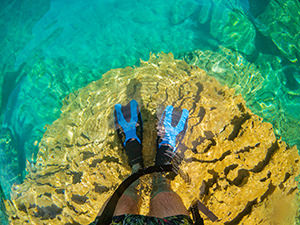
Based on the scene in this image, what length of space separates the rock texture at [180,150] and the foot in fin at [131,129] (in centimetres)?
10

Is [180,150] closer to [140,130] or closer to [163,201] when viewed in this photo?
[140,130]

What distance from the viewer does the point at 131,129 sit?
8.59ft

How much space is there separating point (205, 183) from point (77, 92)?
2.53 metres

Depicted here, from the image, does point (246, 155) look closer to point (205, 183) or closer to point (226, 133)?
point (226, 133)

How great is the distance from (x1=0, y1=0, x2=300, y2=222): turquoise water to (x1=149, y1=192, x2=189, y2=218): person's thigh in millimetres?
1948

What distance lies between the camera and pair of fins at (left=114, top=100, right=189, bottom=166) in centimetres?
245

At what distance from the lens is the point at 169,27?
3123 millimetres

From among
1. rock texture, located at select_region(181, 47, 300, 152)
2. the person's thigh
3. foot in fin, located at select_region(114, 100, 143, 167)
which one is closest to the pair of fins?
foot in fin, located at select_region(114, 100, 143, 167)

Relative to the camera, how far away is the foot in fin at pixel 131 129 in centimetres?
245

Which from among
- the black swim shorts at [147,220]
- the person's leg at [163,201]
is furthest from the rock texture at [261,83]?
the black swim shorts at [147,220]

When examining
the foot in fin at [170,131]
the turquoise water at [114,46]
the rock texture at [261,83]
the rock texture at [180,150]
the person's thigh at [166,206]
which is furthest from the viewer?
the turquoise water at [114,46]

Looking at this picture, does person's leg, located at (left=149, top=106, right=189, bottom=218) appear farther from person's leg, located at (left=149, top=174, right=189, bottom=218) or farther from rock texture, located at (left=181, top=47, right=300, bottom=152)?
rock texture, located at (left=181, top=47, right=300, bottom=152)

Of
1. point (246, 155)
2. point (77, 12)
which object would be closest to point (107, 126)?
point (246, 155)

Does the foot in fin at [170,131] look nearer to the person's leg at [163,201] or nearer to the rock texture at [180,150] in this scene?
the rock texture at [180,150]
